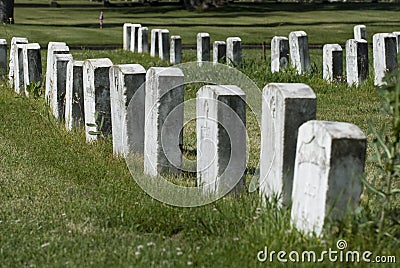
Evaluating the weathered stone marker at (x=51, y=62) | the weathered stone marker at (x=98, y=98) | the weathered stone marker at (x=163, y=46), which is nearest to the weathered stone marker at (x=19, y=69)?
the weathered stone marker at (x=51, y=62)

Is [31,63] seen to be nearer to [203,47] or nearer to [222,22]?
[203,47]

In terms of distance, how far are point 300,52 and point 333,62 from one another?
3.89 feet

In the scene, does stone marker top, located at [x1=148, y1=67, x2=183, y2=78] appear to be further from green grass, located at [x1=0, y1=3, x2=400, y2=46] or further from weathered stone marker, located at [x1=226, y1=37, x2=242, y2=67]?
green grass, located at [x1=0, y1=3, x2=400, y2=46]

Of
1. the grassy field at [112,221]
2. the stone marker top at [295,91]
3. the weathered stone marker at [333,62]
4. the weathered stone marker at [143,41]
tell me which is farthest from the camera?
the weathered stone marker at [143,41]

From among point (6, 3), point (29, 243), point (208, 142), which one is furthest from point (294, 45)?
point (6, 3)

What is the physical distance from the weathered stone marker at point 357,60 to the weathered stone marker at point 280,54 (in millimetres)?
2146

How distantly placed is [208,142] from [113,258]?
6.21 ft

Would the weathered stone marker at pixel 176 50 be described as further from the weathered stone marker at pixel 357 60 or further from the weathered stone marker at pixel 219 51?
the weathered stone marker at pixel 357 60

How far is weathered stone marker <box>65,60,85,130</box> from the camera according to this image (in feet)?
34.4

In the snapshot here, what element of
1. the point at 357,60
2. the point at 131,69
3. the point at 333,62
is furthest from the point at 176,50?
the point at 131,69

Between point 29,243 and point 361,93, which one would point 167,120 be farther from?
point 361,93

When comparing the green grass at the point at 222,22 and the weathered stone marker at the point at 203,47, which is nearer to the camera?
the weathered stone marker at the point at 203,47

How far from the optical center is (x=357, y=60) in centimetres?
1539

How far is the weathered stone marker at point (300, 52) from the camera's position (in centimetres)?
1689
